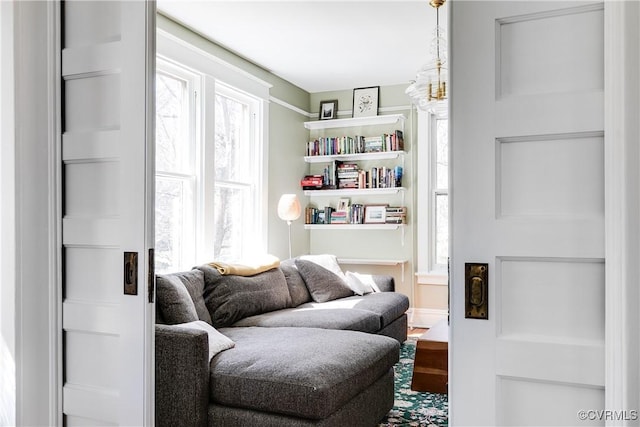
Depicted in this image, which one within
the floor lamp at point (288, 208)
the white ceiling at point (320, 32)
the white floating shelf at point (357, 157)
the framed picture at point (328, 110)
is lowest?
the floor lamp at point (288, 208)

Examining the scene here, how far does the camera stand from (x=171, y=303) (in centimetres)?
302

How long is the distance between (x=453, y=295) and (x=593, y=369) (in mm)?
338

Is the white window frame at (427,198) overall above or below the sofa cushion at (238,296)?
above

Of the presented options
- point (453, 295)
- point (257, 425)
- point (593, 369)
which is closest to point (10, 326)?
point (257, 425)

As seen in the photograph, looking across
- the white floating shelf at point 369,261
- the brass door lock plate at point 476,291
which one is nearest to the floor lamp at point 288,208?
the white floating shelf at point 369,261

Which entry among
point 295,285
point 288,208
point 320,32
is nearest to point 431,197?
point 288,208

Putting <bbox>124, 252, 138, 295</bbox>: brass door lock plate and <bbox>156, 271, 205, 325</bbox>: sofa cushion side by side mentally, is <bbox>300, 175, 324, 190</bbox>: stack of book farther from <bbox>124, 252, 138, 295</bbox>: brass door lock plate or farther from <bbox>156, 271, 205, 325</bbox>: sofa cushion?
<bbox>124, 252, 138, 295</bbox>: brass door lock plate

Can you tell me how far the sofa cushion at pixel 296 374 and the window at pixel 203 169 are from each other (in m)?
1.57

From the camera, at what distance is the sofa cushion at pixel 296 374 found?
7.84ft

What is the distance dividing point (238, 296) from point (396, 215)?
257cm

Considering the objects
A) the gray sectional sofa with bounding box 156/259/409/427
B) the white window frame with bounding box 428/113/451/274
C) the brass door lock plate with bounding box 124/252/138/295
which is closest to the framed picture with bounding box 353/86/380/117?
the white window frame with bounding box 428/113/451/274

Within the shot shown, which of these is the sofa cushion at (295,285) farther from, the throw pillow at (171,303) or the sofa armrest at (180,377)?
the sofa armrest at (180,377)

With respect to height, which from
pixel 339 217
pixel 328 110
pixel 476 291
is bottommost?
pixel 476 291

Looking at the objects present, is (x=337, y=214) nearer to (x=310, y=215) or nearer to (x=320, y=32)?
(x=310, y=215)
